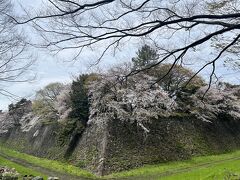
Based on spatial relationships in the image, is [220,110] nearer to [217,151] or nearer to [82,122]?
[217,151]

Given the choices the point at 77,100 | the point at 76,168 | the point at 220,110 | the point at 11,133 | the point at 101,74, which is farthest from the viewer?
the point at 11,133

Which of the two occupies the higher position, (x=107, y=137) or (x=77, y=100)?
(x=77, y=100)

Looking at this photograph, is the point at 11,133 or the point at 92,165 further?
the point at 11,133

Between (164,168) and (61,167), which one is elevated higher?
(61,167)

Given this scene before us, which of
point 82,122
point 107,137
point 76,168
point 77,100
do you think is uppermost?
point 77,100

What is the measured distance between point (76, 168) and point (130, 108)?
16.3ft

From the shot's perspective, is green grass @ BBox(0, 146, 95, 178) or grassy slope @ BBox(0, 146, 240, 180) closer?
grassy slope @ BBox(0, 146, 240, 180)

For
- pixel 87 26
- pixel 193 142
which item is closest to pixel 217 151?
pixel 193 142

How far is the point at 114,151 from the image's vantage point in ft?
64.4

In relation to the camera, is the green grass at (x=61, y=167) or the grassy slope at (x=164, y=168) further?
the green grass at (x=61, y=167)

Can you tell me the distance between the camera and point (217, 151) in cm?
2434

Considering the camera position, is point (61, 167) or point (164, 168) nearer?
point (164, 168)

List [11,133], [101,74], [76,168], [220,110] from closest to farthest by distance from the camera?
[76,168] → [101,74] → [220,110] → [11,133]

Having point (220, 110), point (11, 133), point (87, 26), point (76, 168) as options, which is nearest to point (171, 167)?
point (76, 168)
